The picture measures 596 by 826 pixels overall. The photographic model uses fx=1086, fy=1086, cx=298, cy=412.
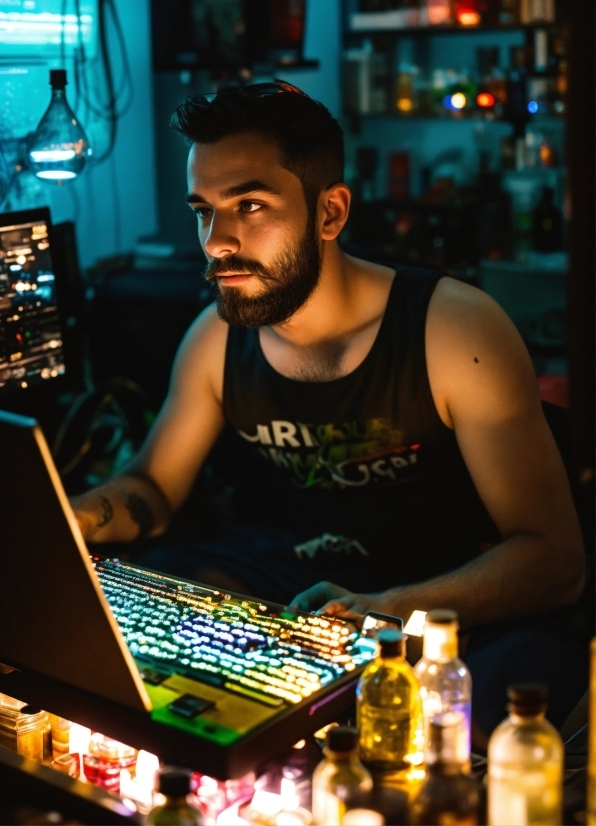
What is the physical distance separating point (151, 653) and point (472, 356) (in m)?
0.87

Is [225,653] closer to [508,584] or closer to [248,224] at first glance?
[508,584]

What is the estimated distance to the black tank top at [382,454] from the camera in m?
1.98

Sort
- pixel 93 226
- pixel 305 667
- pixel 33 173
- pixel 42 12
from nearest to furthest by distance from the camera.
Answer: pixel 305 667 < pixel 33 173 < pixel 42 12 < pixel 93 226

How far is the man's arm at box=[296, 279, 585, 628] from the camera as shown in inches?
66.8

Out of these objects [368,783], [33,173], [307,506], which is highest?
[33,173]

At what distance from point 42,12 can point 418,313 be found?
1501 mm

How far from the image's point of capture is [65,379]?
2.32 metres

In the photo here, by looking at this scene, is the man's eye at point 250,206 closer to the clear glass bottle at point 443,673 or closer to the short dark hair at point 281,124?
the short dark hair at point 281,124

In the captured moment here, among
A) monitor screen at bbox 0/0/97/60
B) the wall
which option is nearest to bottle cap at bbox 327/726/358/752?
monitor screen at bbox 0/0/97/60

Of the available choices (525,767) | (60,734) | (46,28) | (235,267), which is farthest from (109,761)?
(46,28)

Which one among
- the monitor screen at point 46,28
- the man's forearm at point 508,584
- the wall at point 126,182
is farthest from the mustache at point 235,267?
the wall at point 126,182

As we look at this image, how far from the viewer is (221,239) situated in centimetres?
190

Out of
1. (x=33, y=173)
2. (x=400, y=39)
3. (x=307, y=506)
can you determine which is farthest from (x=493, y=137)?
(x=307, y=506)

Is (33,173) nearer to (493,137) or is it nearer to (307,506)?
(307,506)
